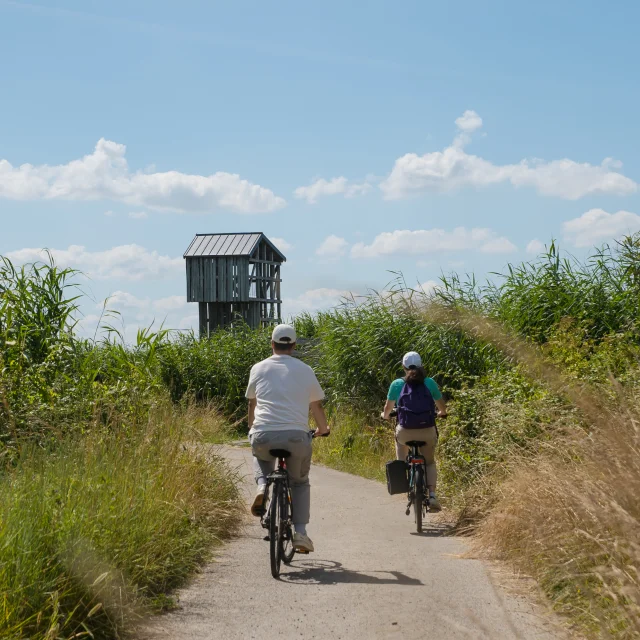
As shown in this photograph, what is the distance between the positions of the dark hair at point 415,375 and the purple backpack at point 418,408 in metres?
0.05

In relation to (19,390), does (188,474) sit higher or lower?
lower

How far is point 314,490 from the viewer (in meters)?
13.1

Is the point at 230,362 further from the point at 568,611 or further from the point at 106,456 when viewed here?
the point at 568,611

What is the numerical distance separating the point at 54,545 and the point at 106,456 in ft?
7.46

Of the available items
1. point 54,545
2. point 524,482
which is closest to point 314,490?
point 524,482

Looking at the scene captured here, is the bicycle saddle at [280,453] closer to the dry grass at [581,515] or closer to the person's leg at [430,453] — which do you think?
the dry grass at [581,515]

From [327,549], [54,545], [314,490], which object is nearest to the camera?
[54,545]

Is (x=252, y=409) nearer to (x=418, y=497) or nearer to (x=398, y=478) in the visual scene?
(x=418, y=497)

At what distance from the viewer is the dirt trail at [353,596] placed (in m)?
5.47

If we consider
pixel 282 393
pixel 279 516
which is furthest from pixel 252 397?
pixel 279 516

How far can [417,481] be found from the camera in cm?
981

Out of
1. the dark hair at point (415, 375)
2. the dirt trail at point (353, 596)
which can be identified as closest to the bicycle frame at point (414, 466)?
the dirt trail at point (353, 596)

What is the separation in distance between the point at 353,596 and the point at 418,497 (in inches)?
134

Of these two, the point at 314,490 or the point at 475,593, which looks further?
the point at 314,490
